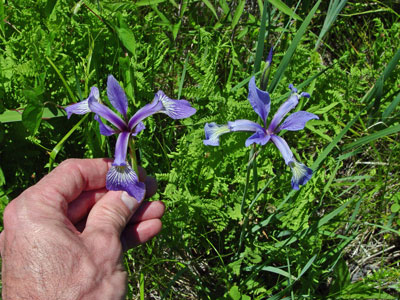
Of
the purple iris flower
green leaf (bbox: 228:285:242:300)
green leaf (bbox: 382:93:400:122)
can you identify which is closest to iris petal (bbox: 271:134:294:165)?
the purple iris flower

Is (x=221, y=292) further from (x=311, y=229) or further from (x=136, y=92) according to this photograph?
(x=136, y=92)

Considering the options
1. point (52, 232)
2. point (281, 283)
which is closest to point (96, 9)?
point (52, 232)

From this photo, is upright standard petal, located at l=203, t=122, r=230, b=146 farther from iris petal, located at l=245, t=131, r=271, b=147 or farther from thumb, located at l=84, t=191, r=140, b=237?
thumb, located at l=84, t=191, r=140, b=237

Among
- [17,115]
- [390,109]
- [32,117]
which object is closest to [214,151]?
[32,117]

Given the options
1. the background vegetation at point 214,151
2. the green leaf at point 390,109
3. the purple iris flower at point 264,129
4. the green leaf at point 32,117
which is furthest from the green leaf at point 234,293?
the green leaf at point 390,109

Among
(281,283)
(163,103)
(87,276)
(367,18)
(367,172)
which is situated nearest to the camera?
(87,276)
